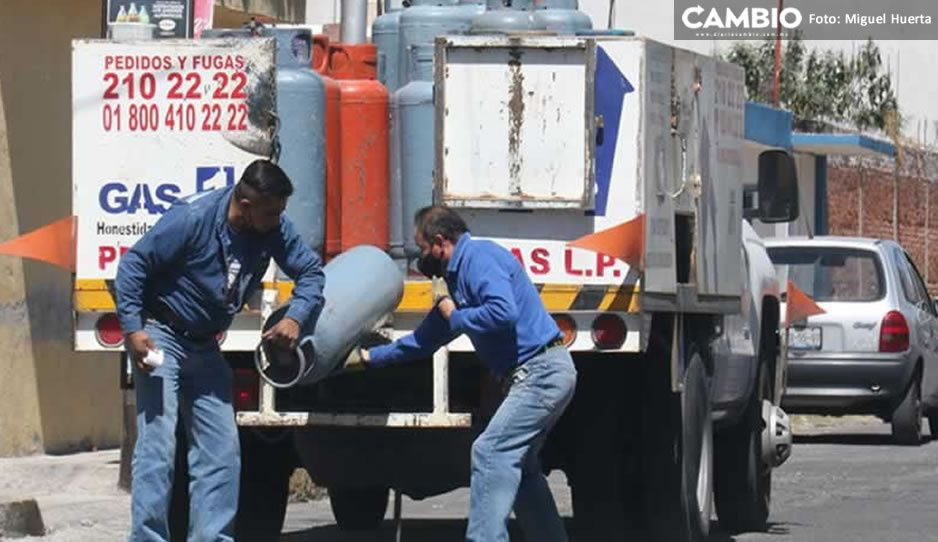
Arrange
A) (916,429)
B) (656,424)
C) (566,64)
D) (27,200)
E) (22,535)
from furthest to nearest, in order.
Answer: (916,429) < (27,200) < (22,535) < (656,424) < (566,64)

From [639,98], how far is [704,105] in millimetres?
1293

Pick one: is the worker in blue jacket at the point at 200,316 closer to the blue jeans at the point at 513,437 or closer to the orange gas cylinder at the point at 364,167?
the blue jeans at the point at 513,437

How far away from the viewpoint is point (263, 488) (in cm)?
1150

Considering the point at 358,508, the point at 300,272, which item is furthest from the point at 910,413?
the point at 300,272

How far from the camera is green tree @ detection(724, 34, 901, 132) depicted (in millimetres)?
38969

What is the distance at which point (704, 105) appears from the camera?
11.4 metres

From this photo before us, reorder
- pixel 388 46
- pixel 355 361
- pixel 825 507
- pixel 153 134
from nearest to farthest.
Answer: pixel 355 361, pixel 153 134, pixel 388 46, pixel 825 507

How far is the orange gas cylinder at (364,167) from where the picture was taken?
1064 cm

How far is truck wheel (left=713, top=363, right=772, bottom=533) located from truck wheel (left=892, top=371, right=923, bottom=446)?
689 centimetres

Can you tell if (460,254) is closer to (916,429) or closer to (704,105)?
(704,105)

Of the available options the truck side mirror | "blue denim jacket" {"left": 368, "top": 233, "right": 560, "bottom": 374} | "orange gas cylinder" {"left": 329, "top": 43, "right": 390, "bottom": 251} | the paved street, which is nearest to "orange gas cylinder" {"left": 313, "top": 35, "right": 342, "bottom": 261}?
"orange gas cylinder" {"left": 329, "top": 43, "right": 390, "bottom": 251}

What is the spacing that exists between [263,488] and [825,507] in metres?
4.60

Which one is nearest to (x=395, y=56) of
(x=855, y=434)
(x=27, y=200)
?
(x=27, y=200)

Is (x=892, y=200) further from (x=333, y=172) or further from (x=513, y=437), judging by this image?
(x=513, y=437)
